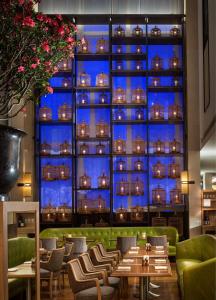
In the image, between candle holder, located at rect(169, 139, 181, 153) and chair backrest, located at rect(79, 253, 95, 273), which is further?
candle holder, located at rect(169, 139, 181, 153)

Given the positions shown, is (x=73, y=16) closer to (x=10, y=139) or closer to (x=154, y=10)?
(x=154, y=10)

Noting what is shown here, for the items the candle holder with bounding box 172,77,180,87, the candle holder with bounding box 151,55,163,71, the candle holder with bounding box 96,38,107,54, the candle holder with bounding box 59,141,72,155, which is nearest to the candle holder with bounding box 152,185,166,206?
the candle holder with bounding box 59,141,72,155

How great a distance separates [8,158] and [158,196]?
37.8ft

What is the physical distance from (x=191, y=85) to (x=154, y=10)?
236 centimetres

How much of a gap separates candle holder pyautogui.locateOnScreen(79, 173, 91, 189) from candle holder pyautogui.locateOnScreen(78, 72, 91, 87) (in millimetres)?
2294

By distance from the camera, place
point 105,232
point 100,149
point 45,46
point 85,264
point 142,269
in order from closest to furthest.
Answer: point 45,46 < point 142,269 < point 85,264 < point 105,232 < point 100,149

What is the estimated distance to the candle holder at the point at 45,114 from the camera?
43.6 ft

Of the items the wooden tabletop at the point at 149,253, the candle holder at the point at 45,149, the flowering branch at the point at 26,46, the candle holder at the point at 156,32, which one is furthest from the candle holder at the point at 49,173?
the flowering branch at the point at 26,46

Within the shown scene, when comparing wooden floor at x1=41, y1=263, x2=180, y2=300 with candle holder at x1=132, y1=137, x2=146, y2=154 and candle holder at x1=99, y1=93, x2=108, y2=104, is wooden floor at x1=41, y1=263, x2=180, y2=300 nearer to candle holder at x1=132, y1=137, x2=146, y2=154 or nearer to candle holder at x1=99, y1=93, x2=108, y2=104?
candle holder at x1=132, y1=137, x2=146, y2=154

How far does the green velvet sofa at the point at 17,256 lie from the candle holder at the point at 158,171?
4.88 metres

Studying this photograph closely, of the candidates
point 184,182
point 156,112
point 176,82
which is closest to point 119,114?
point 156,112

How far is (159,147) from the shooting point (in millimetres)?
13414

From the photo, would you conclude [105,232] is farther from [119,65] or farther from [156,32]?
[156,32]

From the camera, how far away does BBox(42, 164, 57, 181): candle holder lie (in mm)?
13297
